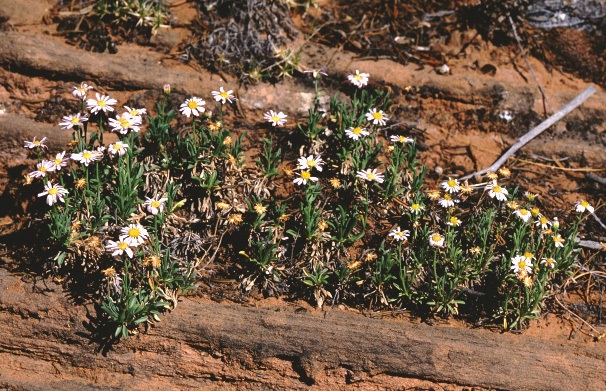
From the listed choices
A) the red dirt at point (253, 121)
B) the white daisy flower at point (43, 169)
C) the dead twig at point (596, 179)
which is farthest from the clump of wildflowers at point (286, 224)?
the dead twig at point (596, 179)

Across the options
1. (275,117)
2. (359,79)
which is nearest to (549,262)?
(359,79)

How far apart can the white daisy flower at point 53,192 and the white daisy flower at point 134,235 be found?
1.47ft

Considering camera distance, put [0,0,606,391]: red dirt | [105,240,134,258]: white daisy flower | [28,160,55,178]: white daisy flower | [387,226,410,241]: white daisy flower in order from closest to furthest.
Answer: [105,240,134,258]: white daisy flower < [0,0,606,391]: red dirt < [28,160,55,178]: white daisy flower < [387,226,410,241]: white daisy flower

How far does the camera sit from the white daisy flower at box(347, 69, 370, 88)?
14.4 feet

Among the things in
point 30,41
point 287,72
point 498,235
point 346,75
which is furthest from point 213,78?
point 498,235

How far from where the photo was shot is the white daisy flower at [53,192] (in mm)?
3554

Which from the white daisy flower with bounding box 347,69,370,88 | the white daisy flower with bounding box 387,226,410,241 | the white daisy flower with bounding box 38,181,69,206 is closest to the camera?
the white daisy flower with bounding box 38,181,69,206

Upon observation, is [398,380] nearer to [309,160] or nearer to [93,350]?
[309,160]

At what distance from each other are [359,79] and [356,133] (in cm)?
56

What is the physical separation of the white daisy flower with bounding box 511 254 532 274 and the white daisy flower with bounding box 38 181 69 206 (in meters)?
2.74

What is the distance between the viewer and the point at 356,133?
161 inches

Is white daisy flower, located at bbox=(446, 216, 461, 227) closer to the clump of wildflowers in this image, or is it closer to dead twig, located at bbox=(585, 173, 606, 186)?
the clump of wildflowers

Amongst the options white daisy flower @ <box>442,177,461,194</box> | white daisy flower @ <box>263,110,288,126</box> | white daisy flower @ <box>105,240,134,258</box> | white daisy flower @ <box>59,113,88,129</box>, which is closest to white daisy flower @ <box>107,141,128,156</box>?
white daisy flower @ <box>59,113,88,129</box>

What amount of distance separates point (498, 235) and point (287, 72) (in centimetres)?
209
